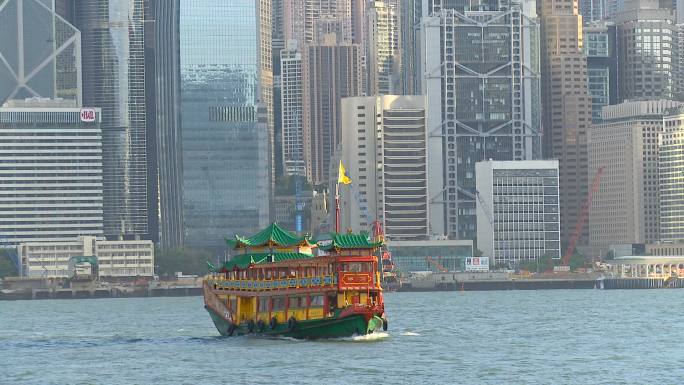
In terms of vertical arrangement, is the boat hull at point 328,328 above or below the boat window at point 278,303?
below

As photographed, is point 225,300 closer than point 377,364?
No

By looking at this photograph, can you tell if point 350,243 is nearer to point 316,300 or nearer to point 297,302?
point 316,300

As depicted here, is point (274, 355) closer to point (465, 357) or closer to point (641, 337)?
point (465, 357)

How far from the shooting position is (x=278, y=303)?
15300 cm

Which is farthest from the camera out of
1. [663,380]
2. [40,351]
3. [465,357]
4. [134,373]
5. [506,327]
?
[506,327]

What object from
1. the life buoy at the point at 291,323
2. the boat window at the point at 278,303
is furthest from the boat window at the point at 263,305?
the life buoy at the point at 291,323

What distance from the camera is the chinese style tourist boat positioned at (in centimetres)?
14662

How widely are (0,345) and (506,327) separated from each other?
48.2 m

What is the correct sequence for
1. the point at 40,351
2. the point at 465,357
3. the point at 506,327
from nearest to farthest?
the point at 465,357
the point at 40,351
the point at 506,327

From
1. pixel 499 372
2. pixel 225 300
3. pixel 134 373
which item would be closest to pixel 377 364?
pixel 499 372

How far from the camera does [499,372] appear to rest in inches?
5039

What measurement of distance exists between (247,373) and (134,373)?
853 cm

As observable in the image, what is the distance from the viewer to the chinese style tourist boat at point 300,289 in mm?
146625

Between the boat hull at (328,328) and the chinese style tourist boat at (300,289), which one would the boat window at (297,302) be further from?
the boat hull at (328,328)
